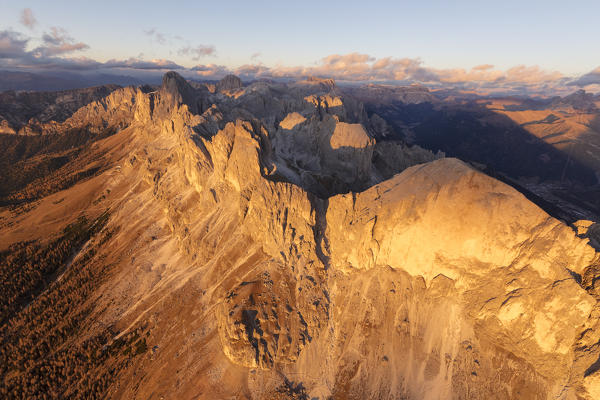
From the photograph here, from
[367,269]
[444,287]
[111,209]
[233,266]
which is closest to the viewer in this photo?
[444,287]

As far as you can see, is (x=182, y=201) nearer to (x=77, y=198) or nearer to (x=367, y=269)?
(x=367, y=269)

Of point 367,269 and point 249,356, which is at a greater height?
point 367,269

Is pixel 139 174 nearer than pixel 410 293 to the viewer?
No

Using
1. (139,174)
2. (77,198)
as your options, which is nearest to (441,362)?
(139,174)

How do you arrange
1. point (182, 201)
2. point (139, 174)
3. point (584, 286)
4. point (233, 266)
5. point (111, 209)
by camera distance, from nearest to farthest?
1. point (584, 286)
2. point (233, 266)
3. point (182, 201)
4. point (111, 209)
5. point (139, 174)

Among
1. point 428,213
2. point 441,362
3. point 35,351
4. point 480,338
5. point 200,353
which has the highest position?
point 428,213

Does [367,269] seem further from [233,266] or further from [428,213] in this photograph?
[233,266]
